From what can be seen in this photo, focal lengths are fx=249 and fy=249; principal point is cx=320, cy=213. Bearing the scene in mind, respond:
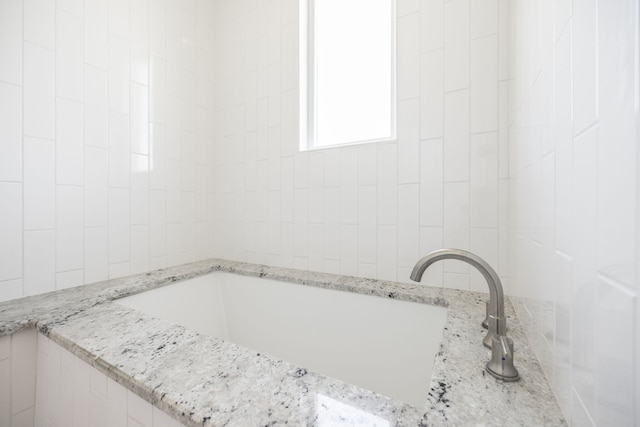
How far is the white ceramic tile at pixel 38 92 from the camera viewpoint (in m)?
0.99

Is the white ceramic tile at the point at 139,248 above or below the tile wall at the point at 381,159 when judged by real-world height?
below

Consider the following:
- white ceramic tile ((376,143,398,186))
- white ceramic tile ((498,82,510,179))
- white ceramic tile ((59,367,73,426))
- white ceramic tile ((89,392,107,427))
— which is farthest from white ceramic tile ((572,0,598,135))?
white ceramic tile ((59,367,73,426))

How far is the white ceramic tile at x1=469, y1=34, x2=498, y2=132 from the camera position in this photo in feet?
3.26

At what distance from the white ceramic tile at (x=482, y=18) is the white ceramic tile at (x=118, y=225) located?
5.85 feet

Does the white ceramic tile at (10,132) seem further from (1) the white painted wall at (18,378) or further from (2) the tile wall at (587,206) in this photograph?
(2) the tile wall at (587,206)

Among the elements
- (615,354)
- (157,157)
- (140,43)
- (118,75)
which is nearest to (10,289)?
(157,157)

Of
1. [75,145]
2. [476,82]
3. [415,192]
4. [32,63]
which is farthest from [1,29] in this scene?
[476,82]

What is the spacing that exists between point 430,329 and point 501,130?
32.8 inches

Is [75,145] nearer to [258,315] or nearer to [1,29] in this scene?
[1,29]

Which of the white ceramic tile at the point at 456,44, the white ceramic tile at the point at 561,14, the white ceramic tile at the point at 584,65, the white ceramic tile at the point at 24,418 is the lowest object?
the white ceramic tile at the point at 24,418

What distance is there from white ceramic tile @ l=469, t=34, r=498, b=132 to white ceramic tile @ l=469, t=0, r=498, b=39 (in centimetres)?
3

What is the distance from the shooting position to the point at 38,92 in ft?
3.34

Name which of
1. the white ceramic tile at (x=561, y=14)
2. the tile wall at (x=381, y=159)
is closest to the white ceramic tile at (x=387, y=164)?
the tile wall at (x=381, y=159)

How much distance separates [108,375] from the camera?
58cm
